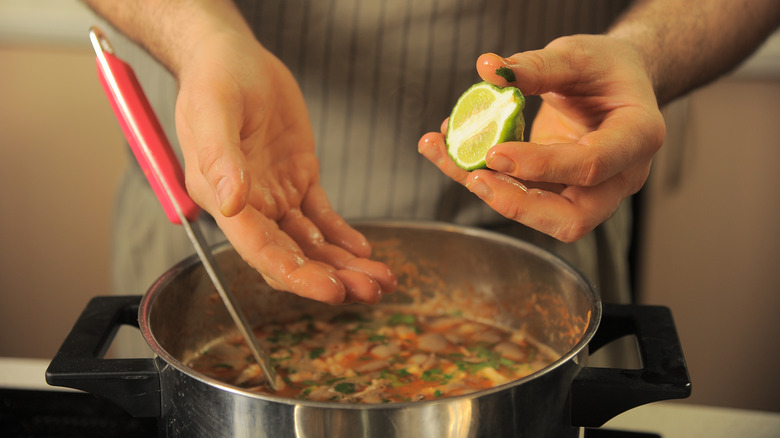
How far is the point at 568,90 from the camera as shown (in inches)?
30.9

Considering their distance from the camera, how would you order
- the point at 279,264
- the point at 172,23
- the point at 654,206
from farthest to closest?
the point at 654,206 → the point at 172,23 → the point at 279,264

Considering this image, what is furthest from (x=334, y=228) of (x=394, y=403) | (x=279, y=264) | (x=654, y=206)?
(x=654, y=206)

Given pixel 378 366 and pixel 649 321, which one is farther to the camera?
pixel 378 366

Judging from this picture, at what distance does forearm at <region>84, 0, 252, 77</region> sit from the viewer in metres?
0.97

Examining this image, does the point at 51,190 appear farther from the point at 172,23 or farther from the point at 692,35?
the point at 692,35

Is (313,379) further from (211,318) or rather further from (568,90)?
(568,90)

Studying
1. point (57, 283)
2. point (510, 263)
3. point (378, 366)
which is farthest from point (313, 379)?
point (57, 283)

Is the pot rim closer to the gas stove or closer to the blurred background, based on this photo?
the gas stove

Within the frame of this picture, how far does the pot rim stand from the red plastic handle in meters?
0.08

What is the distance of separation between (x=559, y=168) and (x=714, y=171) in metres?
1.71

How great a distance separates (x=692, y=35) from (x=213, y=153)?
29.8 inches

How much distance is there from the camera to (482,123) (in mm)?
750

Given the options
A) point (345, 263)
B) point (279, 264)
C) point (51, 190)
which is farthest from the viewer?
point (51, 190)

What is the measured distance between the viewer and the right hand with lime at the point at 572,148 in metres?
0.68
